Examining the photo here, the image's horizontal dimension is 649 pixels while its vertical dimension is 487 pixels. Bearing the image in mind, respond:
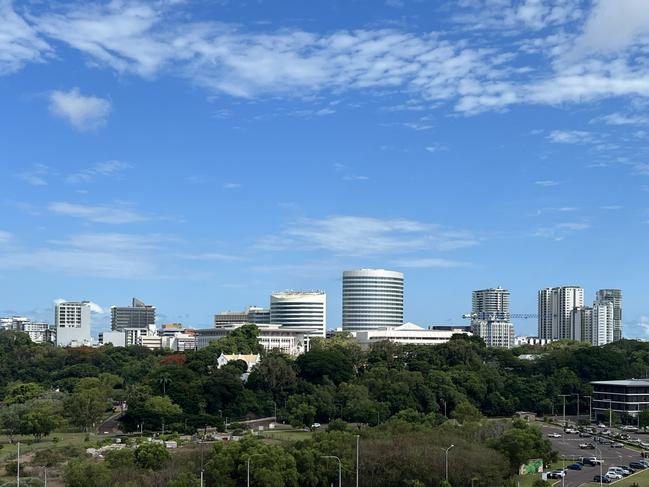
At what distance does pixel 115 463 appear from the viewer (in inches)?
1991

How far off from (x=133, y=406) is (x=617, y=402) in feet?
166

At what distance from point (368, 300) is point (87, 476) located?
12951 centimetres

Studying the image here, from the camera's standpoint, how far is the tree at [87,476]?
46812 mm

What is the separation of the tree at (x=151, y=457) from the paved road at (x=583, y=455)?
2376 cm

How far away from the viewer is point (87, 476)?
4716 cm

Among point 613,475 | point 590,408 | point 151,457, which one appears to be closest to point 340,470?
point 151,457

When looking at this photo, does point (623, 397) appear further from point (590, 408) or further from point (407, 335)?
point (407, 335)

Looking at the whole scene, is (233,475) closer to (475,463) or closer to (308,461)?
(308,461)

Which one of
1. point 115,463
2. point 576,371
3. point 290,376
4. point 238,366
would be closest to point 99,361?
point 238,366

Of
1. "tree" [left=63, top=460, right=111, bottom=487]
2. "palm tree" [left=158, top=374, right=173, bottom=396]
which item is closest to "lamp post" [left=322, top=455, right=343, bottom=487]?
"tree" [left=63, top=460, right=111, bottom=487]

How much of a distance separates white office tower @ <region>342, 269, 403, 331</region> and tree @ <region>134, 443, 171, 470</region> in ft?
402

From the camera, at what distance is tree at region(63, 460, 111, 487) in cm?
4681

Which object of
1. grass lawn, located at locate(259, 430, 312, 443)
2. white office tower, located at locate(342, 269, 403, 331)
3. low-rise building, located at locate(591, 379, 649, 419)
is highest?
white office tower, located at locate(342, 269, 403, 331)

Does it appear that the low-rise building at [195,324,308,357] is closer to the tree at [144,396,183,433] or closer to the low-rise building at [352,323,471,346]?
the low-rise building at [352,323,471,346]
